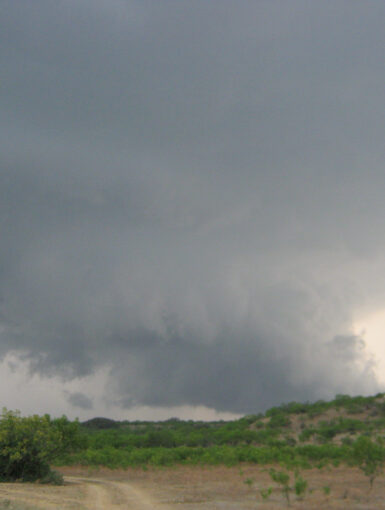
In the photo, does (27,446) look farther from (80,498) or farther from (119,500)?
(119,500)

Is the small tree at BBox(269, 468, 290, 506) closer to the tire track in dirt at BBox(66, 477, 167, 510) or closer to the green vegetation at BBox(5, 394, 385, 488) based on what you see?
the green vegetation at BBox(5, 394, 385, 488)

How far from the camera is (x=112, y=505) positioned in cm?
2842

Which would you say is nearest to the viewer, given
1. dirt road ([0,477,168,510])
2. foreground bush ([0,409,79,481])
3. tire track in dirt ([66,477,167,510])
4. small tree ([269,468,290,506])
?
dirt road ([0,477,168,510])

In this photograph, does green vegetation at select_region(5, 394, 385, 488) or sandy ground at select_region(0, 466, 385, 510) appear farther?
green vegetation at select_region(5, 394, 385, 488)

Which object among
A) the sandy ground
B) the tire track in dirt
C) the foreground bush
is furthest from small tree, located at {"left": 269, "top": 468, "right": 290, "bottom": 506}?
the foreground bush

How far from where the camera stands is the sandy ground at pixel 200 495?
27719mm

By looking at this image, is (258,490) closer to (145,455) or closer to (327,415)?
(145,455)

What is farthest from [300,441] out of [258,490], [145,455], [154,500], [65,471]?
[154,500]

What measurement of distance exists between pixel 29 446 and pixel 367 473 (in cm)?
2522

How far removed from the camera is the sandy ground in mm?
27719

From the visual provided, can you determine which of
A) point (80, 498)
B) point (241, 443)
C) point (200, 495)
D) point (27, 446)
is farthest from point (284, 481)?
point (241, 443)

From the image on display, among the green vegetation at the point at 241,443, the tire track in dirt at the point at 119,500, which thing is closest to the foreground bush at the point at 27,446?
the green vegetation at the point at 241,443

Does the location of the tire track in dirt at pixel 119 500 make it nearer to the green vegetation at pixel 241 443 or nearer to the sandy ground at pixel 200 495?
the sandy ground at pixel 200 495

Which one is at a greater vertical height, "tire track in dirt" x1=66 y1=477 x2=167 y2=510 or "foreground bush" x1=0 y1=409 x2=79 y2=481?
"foreground bush" x1=0 y1=409 x2=79 y2=481
